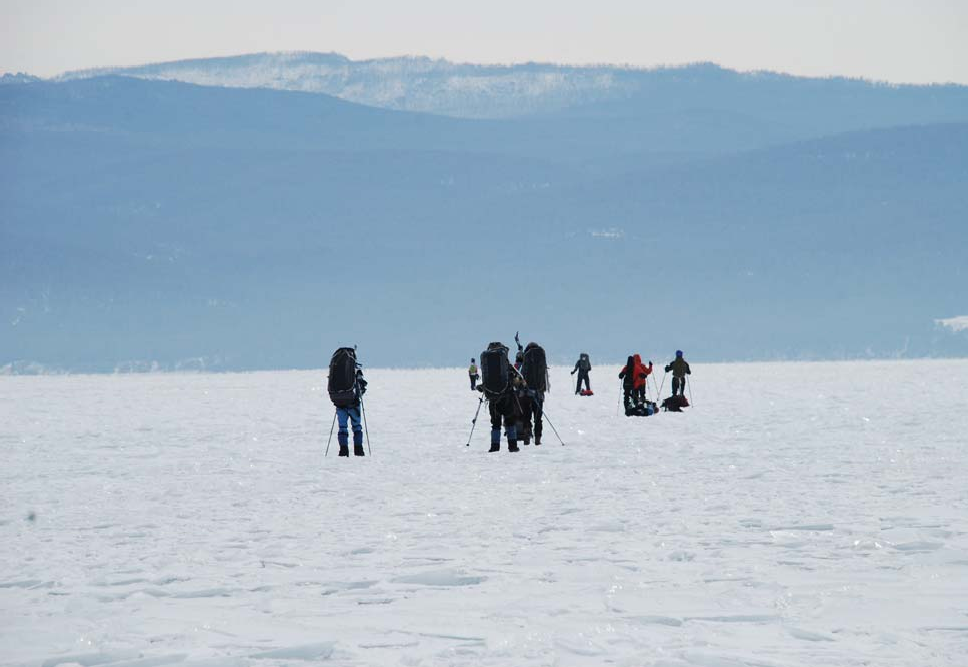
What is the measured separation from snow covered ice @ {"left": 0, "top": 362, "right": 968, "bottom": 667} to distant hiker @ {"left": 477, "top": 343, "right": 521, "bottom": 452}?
1.33 ft

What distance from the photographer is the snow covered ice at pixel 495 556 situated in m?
6.75

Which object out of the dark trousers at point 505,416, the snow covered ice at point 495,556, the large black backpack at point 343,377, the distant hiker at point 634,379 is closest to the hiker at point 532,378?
the dark trousers at point 505,416

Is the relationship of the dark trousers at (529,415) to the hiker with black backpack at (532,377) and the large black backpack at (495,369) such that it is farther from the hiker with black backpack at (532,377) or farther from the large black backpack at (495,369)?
the large black backpack at (495,369)

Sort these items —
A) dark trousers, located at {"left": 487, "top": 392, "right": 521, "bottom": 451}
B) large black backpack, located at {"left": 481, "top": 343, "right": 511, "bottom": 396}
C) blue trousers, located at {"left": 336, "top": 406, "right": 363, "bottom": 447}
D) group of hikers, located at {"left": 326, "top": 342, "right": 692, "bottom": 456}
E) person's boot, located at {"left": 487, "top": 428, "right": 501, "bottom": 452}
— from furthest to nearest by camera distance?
person's boot, located at {"left": 487, "top": 428, "right": 501, "bottom": 452}, dark trousers, located at {"left": 487, "top": 392, "right": 521, "bottom": 451}, blue trousers, located at {"left": 336, "top": 406, "right": 363, "bottom": 447}, large black backpack, located at {"left": 481, "top": 343, "right": 511, "bottom": 396}, group of hikers, located at {"left": 326, "top": 342, "right": 692, "bottom": 456}

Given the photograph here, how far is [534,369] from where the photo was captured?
19.3 meters

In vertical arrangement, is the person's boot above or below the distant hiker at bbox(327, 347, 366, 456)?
below

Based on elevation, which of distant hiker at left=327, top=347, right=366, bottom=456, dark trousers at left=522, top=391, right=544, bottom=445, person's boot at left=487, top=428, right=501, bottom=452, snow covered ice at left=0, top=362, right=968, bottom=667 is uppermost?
distant hiker at left=327, top=347, right=366, bottom=456

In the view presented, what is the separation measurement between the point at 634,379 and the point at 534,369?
8.66m

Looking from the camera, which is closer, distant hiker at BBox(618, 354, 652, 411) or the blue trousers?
the blue trousers

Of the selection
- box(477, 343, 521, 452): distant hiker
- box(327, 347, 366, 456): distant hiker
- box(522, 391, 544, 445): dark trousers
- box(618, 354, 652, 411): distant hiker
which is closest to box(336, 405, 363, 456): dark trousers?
box(327, 347, 366, 456): distant hiker

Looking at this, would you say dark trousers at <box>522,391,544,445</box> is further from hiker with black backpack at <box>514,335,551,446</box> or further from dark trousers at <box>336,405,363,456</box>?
dark trousers at <box>336,405,363,456</box>

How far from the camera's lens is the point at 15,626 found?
24.0ft

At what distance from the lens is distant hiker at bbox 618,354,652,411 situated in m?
27.3

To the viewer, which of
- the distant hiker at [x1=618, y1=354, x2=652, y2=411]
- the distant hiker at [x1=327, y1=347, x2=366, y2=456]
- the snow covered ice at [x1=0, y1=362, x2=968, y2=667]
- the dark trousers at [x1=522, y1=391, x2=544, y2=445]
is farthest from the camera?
the distant hiker at [x1=618, y1=354, x2=652, y2=411]
